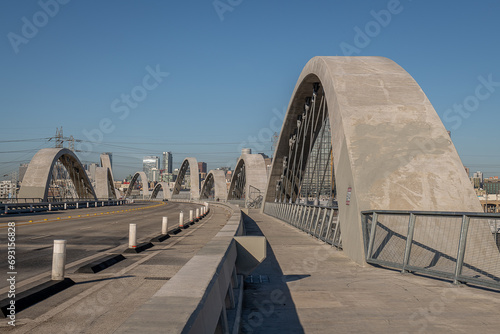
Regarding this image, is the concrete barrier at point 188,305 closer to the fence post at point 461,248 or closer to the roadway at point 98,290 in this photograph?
the roadway at point 98,290

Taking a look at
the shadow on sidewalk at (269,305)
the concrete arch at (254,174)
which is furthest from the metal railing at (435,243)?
the concrete arch at (254,174)

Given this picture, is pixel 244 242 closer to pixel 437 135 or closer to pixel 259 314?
pixel 259 314

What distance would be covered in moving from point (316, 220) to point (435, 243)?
8388 mm

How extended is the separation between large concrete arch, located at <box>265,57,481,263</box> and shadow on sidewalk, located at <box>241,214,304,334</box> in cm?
265

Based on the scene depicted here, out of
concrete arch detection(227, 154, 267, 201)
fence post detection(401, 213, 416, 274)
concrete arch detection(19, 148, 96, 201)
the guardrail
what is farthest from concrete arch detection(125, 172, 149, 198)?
fence post detection(401, 213, 416, 274)

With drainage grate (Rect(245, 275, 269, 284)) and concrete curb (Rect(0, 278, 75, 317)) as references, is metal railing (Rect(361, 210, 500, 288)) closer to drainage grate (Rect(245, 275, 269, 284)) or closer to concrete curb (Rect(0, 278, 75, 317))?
drainage grate (Rect(245, 275, 269, 284))

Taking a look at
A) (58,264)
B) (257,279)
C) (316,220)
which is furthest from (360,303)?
(316,220)

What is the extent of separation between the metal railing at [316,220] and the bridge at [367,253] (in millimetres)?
67

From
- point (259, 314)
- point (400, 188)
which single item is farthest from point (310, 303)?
point (400, 188)

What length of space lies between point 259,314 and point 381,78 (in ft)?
38.7

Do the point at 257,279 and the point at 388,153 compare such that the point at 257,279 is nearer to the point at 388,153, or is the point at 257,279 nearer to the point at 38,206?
the point at 388,153

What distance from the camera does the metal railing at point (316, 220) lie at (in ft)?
49.9

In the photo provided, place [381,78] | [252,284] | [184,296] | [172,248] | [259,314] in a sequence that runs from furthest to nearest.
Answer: [381,78]
[172,248]
[252,284]
[259,314]
[184,296]

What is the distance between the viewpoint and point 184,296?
132 inches
